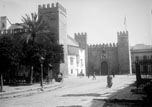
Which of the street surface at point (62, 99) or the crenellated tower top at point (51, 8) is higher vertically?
the crenellated tower top at point (51, 8)

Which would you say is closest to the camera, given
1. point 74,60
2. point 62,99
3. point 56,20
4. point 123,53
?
point 62,99

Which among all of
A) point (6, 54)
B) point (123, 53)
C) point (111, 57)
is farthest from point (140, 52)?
point (6, 54)

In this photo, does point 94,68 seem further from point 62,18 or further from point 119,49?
point 62,18

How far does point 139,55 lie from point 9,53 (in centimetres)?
5666

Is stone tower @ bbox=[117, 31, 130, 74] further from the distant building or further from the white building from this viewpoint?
the white building

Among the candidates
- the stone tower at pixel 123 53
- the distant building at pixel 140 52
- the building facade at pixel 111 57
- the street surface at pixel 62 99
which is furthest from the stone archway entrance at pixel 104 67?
the street surface at pixel 62 99

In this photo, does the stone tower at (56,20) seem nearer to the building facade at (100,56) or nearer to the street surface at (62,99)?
the building facade at (100,56)

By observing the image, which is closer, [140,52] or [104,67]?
[104,67]

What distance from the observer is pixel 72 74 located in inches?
1977

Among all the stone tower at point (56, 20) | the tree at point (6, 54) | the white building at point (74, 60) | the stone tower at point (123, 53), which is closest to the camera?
the tree at point (6, 54)

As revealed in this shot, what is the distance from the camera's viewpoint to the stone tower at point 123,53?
6012 cm

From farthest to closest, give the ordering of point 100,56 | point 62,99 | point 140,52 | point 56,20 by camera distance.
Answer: point 140,52 < point 100,56 < point 56,20 < point 62,99

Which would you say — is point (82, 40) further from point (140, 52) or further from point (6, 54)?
point (6, 54)

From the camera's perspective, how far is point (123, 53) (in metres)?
61.1
